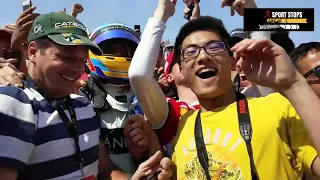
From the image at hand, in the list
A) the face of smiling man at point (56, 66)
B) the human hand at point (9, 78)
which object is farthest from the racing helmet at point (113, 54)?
the human hand at point (9, 78)

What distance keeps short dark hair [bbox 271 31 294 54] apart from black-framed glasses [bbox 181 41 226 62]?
1632 mm

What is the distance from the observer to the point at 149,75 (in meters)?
2.75

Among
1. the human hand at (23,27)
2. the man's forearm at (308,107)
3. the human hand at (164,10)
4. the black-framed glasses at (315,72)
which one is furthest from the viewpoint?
the human hand at (23,27)

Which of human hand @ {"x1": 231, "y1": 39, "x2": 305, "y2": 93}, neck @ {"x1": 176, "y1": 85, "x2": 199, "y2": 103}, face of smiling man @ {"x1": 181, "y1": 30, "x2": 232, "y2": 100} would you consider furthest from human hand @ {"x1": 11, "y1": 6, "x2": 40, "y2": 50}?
human hand @ {"x1": 231, "y1": 39, "x2": 305, "y2": 93}

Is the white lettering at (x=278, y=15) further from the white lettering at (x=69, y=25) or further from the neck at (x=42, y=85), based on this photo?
the neck at (x=42, y=85)

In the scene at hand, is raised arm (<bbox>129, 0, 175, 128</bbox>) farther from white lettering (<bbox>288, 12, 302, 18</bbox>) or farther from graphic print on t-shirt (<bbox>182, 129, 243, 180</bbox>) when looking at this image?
white lettering (<bbox>288, 12, 302, 18</bbox>)

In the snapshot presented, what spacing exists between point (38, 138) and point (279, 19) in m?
1.74

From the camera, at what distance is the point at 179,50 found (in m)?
2.90

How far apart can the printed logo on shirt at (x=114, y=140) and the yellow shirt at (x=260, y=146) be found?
908 millimetres

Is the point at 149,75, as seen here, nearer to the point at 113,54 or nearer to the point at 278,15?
the point at 278,15

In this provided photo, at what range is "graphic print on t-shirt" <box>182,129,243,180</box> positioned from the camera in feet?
7.79

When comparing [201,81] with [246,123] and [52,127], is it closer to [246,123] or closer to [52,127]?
[246,123]

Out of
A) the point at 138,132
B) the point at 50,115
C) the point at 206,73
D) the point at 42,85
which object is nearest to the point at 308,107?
the point at 206,73

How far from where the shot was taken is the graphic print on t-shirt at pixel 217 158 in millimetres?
2375
